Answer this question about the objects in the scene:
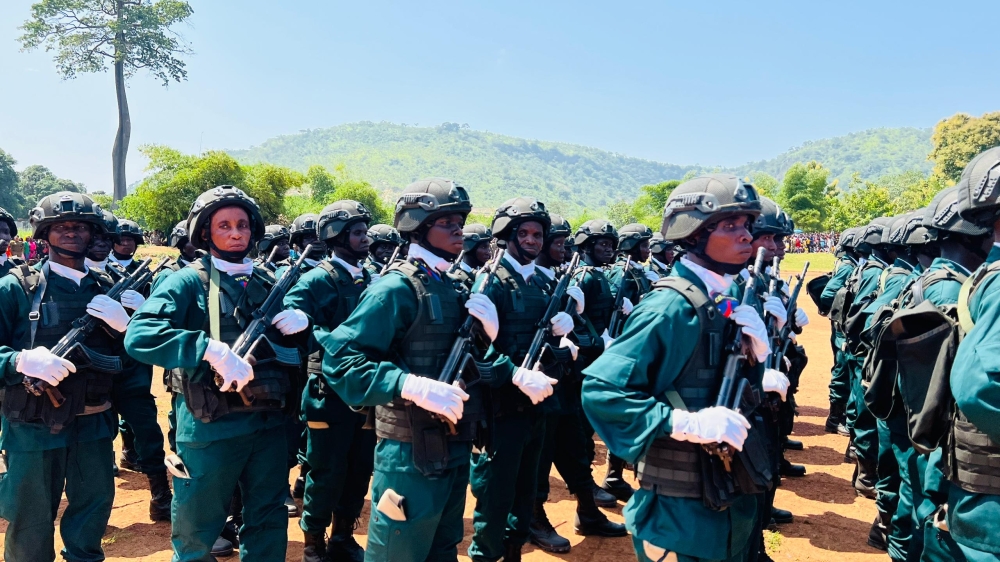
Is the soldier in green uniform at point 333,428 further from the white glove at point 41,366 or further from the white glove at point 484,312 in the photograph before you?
the white glove at point 41,366

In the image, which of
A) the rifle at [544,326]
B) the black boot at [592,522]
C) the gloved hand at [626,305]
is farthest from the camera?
the gloved hand at [626,305]

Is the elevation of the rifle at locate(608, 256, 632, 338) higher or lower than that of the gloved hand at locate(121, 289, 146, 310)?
A: lower

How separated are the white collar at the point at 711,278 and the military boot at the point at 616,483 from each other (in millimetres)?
4583

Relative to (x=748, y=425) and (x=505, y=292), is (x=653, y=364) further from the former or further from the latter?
(x=505, y=292)

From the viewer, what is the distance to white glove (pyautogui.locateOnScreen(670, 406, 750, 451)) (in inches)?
120

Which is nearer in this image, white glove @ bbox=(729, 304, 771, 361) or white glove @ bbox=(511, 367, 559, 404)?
white glove @ bbox=(729, 304, 771, 361)

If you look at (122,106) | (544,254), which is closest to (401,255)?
(544,254)

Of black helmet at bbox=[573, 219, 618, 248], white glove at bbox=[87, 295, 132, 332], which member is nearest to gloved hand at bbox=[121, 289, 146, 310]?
white glove at bbox=[87, 295, 132, 332]

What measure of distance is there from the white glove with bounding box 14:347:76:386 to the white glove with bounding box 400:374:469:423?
258cm

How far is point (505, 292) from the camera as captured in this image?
591cm

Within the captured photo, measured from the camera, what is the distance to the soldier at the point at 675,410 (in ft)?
10.3

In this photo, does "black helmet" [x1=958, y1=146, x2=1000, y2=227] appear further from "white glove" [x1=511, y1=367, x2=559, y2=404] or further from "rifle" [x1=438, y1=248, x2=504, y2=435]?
"rifle" [x1=438, y1=248, x2=504, y2=435]

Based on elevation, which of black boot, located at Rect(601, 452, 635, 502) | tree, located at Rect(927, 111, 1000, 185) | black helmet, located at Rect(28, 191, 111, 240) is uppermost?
tree, located at Rect(927, 111, 1000, 185)

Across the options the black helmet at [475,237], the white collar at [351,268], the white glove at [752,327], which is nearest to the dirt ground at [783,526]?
the white collar at [351,268]
